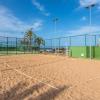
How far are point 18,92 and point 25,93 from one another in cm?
25

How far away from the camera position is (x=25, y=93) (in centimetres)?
485

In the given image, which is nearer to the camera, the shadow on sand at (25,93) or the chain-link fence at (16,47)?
the shadow on sand at (25,93)

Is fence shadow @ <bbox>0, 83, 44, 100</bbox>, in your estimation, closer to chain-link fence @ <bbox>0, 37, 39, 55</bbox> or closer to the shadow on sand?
the shadow on sand

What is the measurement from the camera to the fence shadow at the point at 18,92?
4.53 m

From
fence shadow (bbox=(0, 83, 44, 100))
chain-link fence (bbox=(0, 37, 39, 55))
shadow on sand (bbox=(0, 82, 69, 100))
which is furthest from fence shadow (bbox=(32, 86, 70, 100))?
chain-link fence (bbox=(0, 37, 39, 55))

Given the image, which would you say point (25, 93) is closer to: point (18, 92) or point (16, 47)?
point (18, 92)

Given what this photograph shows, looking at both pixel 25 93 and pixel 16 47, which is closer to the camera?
pixel 25 93

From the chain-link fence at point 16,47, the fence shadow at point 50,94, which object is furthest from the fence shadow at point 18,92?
the chain-link fence at point 16,47

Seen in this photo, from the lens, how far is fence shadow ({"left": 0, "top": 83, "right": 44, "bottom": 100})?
453cm

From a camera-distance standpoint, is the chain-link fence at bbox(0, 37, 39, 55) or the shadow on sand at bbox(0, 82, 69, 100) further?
the chain-link fence at bbox(0, 37, 39, 55)

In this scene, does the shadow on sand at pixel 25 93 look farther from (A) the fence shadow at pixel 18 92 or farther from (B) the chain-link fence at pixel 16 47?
(B) the chain-link fence at pixel 16 47

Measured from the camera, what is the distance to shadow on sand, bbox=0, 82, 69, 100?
4512 mm

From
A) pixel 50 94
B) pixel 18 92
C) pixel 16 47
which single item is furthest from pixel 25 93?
pixel 16 47

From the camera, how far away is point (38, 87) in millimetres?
5430
